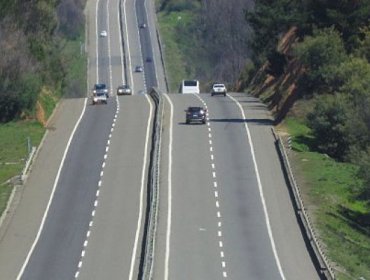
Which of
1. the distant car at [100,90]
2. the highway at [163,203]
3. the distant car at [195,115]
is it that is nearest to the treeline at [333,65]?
the highway at [163,203]

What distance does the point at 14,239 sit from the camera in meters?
66.8

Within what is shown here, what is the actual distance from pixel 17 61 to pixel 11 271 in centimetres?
4864

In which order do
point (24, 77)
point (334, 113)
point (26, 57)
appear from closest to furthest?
point (334, 113) < point (24, 77) < point (26, 57)

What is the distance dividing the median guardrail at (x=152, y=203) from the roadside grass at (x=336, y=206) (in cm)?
754

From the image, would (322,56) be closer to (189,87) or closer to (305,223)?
(305,223)

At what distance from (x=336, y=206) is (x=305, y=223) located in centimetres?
624

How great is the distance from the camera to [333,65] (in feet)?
331

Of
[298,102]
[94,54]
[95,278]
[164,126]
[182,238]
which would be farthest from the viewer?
[94,54]

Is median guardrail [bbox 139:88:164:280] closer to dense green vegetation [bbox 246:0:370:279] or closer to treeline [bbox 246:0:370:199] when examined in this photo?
dense green vegetation [bbox 246:0:370:279]

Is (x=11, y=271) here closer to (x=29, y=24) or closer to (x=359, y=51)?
(x=359, y=51)

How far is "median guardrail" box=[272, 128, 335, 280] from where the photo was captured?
5874cm

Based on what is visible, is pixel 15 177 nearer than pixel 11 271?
No

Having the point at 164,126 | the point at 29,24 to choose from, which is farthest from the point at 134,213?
the point at 29,24

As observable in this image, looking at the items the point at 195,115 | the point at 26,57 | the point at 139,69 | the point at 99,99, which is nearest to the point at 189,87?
the point at 99,99
